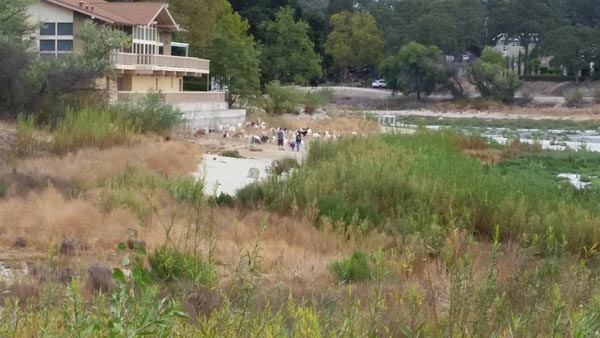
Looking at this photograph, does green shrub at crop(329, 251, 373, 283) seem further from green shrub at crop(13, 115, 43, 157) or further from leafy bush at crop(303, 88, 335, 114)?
leafy bush at crop(303, 88, 335, 114)

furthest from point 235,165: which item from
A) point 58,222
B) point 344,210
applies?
point 58,222

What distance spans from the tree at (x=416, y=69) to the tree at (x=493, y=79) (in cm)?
311

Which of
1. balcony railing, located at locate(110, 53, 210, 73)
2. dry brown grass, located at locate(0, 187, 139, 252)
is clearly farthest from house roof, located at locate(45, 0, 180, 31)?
dry brown grass, located at locate(0, 187, 139, 252)

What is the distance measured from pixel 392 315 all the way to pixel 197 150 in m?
23.1

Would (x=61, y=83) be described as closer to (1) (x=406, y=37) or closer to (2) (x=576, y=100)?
(2) (x=576, y=100)

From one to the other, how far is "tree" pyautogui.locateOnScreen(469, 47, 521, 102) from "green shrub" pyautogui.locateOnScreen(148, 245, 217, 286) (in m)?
81.7

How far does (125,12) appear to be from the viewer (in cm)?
4809

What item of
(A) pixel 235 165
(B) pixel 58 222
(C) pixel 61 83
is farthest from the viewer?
(A) pixel 235 165

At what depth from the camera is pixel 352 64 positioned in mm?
99750

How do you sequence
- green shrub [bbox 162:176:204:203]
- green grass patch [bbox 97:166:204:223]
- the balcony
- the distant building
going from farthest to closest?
the distant building < the balcony < green shrub [bbox 162:176:204:203] < green grass patch [bbox 97:166:204:223]

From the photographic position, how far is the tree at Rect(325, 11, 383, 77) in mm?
91938

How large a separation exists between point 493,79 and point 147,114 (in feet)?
212

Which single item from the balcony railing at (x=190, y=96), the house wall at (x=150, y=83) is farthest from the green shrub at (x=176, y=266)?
the house wall at (x=150, y=83)

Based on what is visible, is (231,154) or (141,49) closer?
(231,154)
